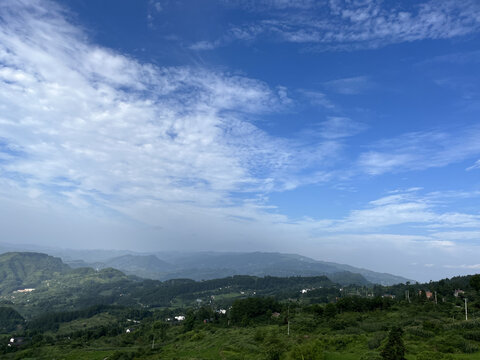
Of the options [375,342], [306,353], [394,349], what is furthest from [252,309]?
[394,349]

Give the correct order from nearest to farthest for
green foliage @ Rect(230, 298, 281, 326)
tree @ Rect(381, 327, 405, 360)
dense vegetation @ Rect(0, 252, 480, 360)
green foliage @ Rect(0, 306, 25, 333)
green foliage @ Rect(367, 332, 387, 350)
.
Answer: tree @ Rect(381, 327, 405, 360), dense vegetation @ Rect(0, 252, 480, 360), green foliage @ Rect(367, 332, 387, 350), green foliage @ Rect(230, 298, 281, 326), green foliage @ Rect(0, 306, 25, 333)

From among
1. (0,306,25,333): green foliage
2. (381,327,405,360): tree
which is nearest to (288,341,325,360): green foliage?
(381,327,405,360): tree

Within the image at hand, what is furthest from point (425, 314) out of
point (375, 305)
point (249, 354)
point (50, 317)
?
point (50, 317)

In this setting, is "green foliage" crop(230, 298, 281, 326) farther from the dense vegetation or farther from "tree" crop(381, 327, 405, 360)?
"tree" crop(381, 327, 405, 360)

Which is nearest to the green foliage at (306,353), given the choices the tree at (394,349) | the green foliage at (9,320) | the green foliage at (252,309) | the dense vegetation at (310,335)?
the dense vegetation at (310,335)

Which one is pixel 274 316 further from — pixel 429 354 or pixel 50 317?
pixel 50 317

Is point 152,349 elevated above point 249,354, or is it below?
below

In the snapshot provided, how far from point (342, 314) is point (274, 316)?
75.9ft

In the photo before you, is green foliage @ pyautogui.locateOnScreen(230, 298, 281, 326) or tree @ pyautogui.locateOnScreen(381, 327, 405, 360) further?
green foliage @ pyautogui.locateOnScreen(230, 298, 281, 326)

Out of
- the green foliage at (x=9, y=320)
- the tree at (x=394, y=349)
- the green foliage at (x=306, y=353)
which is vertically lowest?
the green foliage at (x=9, y=320)

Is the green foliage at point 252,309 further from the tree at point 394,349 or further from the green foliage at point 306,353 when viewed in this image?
the tree at point 394,349

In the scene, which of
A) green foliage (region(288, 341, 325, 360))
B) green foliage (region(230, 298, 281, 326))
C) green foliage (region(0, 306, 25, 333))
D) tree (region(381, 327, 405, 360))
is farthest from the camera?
green foliage (region(0, 306, 25, 333))

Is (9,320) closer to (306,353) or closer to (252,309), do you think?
(252,309)

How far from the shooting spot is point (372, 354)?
3634cm
